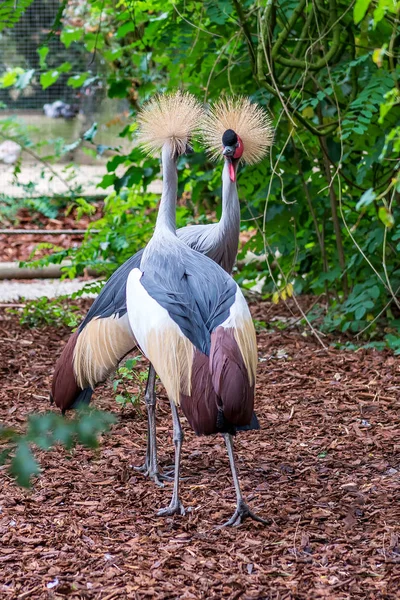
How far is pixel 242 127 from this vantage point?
173 inches

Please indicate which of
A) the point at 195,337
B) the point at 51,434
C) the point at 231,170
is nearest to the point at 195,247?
the point at 231,170

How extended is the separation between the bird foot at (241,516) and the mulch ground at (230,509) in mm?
27

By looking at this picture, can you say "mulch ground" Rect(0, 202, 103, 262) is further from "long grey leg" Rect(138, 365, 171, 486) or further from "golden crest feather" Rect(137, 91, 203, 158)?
"long grey leg" Rect(138, 365, 171, 486)

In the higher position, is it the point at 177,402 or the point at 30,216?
the point at 177,402

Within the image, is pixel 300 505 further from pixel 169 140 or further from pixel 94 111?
pixel 94 111

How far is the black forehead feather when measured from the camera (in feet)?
14.2

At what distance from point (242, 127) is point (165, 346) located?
1.69m

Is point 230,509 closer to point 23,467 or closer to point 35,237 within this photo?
point 23,467

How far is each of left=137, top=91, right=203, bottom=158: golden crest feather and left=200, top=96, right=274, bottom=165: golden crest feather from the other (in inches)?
17.7

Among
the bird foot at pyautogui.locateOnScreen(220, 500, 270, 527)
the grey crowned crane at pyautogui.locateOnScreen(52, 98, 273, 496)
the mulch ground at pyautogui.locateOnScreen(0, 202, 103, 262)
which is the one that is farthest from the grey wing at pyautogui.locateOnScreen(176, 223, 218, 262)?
the mulch ground at pyautogui.locateOnScreen(0, 202, 103, 262)

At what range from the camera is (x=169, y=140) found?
3.89 meters

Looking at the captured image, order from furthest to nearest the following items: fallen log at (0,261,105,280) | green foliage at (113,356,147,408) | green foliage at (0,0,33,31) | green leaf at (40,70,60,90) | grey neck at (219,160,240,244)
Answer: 1. fallen log at (0,261,105,280)
2. green leaf at (40,70,60,90)
3. green foliage at (0,0,33,31)
4. grey neck at (219,160,240,244)
5. green foliage at (113,356,147,408)

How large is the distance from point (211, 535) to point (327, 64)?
298 cm

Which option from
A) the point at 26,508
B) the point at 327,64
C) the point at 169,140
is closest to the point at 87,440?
the point at 26,508
